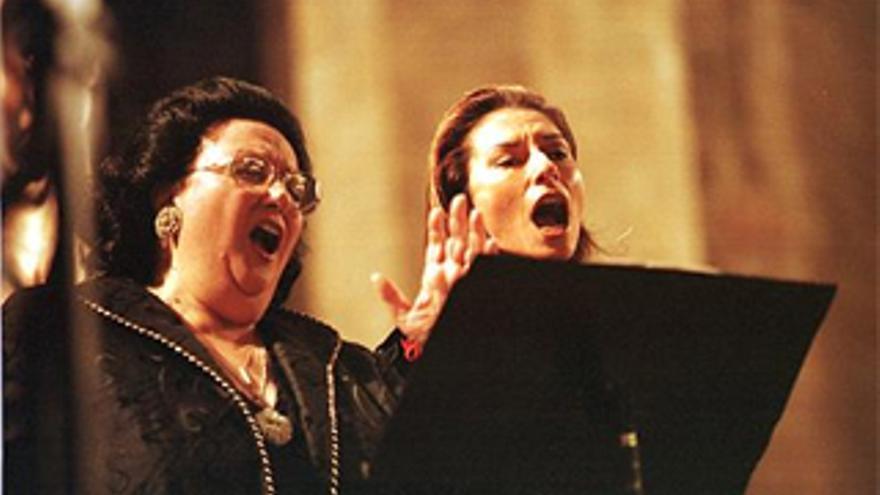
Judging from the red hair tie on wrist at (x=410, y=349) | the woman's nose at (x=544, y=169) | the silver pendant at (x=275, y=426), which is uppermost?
the woman's nose at (x=544, y=169)

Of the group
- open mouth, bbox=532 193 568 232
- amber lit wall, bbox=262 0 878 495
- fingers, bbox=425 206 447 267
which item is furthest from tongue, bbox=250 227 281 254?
open mouth, bbox=532 193 568 232

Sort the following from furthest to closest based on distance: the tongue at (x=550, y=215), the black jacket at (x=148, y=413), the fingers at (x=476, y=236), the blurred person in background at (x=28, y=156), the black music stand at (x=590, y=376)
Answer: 1. the tongue at (x=550, y=215)
2. the fingers at (x=476, y=236)
3. the blurred person in background at (x=28, y=156)
4. the black jacket at (x=148, y=413)
5. the black music stand at (x=590, y=376)

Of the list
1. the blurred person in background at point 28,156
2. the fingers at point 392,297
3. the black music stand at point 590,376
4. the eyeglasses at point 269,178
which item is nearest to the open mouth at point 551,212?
the fingers at point 392,297

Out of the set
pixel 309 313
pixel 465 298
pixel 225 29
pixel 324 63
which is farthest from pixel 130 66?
pixel 465 298

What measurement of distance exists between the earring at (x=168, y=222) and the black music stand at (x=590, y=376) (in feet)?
2.08

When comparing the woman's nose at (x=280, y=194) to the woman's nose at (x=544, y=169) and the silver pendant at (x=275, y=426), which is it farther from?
the woman's nose at (x=544, y=169)

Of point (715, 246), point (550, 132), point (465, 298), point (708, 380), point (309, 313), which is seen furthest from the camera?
point (715, 246)

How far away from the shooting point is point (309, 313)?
2.63 metres

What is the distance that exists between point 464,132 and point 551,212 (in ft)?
0.77

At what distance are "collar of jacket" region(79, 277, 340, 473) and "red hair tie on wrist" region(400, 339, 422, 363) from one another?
0.13m

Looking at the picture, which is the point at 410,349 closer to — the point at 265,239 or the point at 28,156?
the point at 265,239

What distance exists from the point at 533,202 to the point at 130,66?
818mm

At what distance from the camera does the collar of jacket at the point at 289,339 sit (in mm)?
2465

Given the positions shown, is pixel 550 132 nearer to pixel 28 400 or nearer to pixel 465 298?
pixel 465 298
